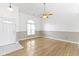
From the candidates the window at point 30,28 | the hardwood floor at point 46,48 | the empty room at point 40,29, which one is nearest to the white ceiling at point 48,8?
the empty room at point 40,29

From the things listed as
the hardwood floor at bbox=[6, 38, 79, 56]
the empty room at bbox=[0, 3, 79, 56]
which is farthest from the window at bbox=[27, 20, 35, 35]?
the hardwood floor at bbox=[6, 38, 79, 56]

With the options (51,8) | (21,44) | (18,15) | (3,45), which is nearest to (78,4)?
(51,8)

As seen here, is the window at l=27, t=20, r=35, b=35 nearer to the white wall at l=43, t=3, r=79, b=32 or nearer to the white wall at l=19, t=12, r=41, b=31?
the white wall at l=19, t=12, r=41, b=31

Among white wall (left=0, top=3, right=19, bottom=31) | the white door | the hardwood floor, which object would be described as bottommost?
the hardwood floor

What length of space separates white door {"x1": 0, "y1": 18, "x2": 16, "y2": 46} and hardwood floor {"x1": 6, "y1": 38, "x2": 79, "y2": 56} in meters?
0.16

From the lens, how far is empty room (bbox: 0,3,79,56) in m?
1.56

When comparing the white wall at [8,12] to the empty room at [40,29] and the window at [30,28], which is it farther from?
the window at [30,28]

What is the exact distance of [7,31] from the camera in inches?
61.6

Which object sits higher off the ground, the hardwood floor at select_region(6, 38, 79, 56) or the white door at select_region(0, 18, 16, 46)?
the white door at select_region(0, 18, 16, 46)

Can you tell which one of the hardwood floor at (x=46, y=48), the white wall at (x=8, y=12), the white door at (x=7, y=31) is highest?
the white wall at (x=8, y=12)

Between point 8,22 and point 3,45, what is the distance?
0.33 m

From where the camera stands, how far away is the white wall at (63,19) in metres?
1.57

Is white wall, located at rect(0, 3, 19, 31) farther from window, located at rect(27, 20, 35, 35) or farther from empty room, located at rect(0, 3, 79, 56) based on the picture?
window, located at rect(27, 20, 35, 35)

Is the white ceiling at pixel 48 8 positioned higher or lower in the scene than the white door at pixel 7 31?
higher
